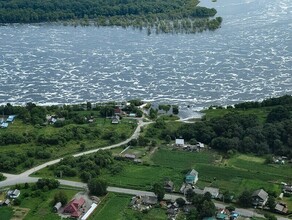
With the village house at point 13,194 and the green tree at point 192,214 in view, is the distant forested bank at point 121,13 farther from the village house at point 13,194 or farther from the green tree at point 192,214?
the green tree at point 192,214

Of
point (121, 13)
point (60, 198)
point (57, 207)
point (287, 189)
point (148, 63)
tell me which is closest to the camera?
point (57, 207)

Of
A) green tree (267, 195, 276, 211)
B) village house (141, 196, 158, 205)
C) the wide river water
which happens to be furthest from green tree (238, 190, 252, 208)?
the wide river water

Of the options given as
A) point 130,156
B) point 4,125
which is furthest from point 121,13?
point 130,156

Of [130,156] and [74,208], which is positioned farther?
[130,156]

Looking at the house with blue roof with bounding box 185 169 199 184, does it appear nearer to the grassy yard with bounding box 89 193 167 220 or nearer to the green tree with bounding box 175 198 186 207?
the green tree with bounding box 175 198 186 207

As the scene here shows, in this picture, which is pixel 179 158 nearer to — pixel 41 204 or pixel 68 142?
pixel 68 142

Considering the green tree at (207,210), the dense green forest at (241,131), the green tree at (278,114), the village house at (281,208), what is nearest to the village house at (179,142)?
the dense green forest at (241,131)

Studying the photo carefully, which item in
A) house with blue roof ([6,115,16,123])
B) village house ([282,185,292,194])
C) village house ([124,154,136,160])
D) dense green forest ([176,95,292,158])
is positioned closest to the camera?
village house ([282,185,292,194])
